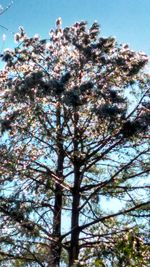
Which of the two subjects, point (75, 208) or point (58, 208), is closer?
point (75, 208)

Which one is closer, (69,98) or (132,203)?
(69,98)

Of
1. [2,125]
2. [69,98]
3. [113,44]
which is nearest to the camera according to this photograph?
[69,98]

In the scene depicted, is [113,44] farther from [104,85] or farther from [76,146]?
[76,146]

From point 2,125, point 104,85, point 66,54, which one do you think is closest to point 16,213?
point 2,125

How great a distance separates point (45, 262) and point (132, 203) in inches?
112

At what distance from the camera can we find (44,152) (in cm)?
1200

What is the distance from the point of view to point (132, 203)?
11375mm

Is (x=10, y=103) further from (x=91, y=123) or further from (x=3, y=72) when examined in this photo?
(x=91, y=123)

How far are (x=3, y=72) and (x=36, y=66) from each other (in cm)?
100

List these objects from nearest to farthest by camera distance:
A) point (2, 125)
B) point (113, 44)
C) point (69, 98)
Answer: point (69, 98) < point (2, 125) < point (113, 44)

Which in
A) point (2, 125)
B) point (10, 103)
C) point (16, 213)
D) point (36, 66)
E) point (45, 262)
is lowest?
point (45, 262)

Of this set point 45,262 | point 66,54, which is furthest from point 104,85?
point 45,262

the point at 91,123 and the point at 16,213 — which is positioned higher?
the point at 91,123

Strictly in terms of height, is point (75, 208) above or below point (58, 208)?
below
